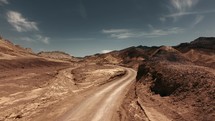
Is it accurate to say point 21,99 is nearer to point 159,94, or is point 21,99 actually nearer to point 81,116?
point 81,116

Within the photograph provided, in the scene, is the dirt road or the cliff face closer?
the cliff face

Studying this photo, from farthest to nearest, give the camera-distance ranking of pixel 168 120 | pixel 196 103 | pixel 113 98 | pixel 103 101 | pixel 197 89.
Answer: pixel 113 98
pixel 103 101
pixel 197 89
pixel 196 103
pixel 168 120

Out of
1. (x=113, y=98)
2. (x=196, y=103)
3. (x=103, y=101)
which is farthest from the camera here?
(x=113, y=98)

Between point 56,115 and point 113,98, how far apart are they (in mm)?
11088

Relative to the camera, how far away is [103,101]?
32125 millimetres

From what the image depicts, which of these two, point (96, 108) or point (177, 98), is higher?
point (177, 98)

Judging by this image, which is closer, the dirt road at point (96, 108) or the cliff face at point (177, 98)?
the cliff face at point (177, 98)

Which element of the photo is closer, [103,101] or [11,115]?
[11,115]

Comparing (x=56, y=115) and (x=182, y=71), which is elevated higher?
(x=182, y=71)

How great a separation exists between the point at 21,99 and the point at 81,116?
43.6 ft

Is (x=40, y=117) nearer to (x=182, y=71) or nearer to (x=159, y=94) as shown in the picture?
(x=159, y=94)

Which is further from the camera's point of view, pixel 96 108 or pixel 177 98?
pixel 177 98

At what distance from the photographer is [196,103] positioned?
2434cm

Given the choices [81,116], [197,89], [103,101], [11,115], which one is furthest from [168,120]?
[11,115]
